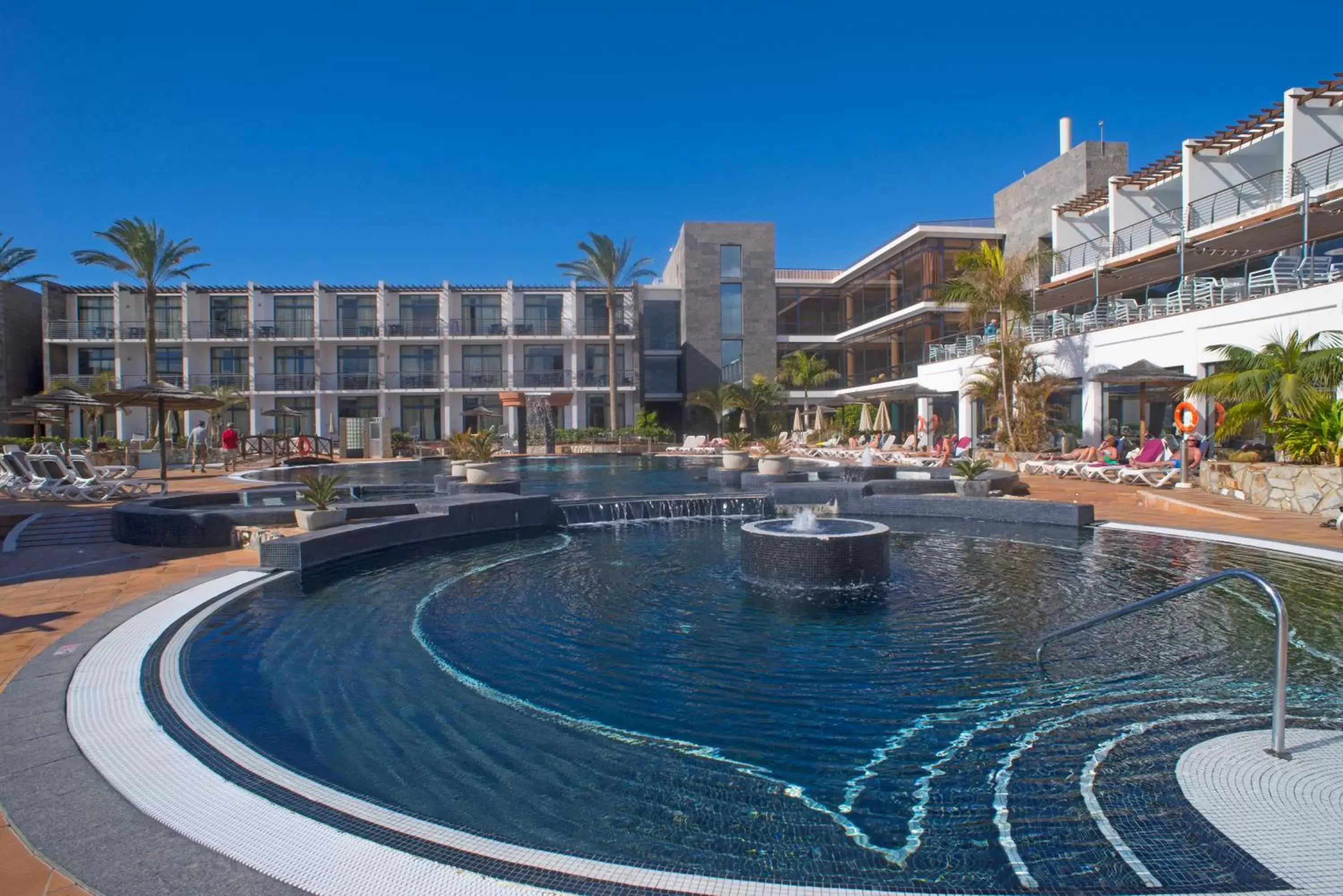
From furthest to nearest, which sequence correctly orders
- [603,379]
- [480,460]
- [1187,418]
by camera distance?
[603,379] → [480,460] → [1187,418]

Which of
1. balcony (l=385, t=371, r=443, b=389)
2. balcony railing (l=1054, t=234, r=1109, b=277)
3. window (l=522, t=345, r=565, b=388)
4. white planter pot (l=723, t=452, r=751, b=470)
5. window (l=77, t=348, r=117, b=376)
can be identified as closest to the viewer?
Answer: white planter pot (l=723, t=452, r=751, b=470)

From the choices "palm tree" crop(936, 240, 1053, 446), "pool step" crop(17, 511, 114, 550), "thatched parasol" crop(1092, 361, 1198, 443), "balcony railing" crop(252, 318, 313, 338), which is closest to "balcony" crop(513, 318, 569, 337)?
"balcony railing" crop(252, 318, 313, 338)

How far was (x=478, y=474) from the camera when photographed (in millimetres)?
15188

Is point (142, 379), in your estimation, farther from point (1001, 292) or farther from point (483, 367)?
point (1001, 292)

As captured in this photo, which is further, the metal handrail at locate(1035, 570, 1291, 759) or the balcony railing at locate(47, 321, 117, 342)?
the balcony railing at locate(47, 321, 117, 342)

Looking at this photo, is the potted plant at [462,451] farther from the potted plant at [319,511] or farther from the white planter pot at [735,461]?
the white planter pot at [735,461]

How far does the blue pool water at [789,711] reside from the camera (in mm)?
3254

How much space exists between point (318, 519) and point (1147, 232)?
27.6m

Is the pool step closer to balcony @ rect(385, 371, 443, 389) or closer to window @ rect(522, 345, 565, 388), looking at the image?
balcony @ rect(385, 371, 443, 389)

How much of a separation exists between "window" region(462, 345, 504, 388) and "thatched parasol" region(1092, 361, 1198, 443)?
32665 millimetres

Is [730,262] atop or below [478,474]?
atop

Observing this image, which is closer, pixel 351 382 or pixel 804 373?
pixel 804 373

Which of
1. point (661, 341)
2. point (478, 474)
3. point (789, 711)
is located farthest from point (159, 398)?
point (661, 341)

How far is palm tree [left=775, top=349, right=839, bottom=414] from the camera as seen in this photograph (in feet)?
136
